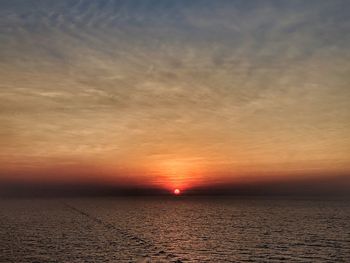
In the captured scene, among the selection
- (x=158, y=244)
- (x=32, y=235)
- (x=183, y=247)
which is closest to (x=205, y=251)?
(x=183, y=247)

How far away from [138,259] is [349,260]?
24.7 meters

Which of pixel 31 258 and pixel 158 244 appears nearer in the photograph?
pixel 31 258

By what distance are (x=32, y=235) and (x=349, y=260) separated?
5353cm

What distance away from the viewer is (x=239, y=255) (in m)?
49.3

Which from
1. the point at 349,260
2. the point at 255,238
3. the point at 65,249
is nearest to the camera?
the point at 349,260

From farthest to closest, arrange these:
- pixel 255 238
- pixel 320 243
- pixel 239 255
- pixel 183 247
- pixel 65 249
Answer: pixel 255 238 < pixel 320 243 < pixel 183 247 < pixel 65 249 < pixel 239 255

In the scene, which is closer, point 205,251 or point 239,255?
point 239,255

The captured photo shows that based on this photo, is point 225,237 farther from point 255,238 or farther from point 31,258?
point 31,258

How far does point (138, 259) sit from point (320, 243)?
3077cm

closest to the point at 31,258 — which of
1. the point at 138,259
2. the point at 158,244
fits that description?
the point at 138,259

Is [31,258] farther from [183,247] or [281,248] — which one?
[281,248]

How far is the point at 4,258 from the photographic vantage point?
4597 centimetres

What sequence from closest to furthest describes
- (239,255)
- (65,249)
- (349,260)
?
(349,260) → (239,255) → (65,249)

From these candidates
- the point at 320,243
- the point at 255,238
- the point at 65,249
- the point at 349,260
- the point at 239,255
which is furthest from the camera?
the point at 255,238
